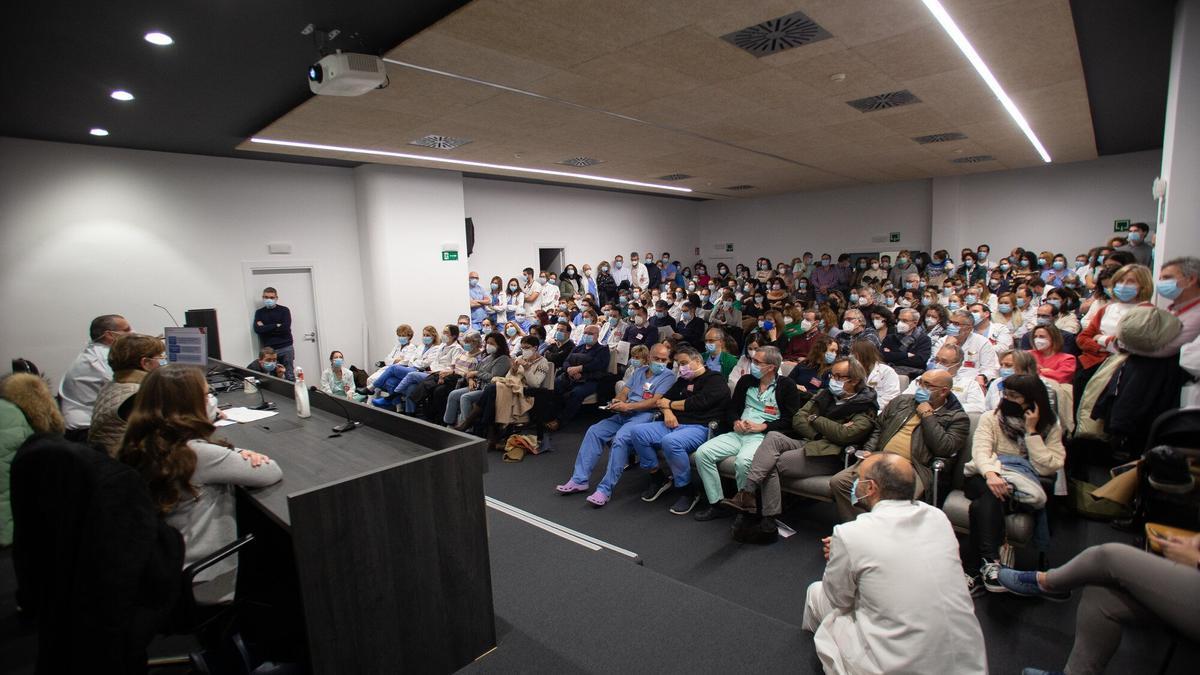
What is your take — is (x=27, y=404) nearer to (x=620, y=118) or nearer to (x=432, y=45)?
(x=432, y=45)

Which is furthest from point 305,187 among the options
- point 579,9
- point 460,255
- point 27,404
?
point 579,9

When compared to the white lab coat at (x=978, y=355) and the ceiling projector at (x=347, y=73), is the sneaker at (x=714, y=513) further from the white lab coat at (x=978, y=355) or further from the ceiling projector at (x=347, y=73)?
the ceiling projector at (x=347, y=73)

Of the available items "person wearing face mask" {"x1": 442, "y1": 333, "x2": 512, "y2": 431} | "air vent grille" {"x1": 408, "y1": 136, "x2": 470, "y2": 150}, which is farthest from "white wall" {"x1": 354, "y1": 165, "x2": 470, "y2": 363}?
"person wearing face mask" {"x1": 442, "y1": 333, "x2": 512, "y2": 431}

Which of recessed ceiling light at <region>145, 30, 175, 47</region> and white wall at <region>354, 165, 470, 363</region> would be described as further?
white wall at <region>354, 165, 470, 363</region>

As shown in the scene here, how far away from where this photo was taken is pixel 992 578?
2.65m

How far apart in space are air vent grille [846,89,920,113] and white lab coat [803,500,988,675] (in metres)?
4.42

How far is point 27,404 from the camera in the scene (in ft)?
9.61

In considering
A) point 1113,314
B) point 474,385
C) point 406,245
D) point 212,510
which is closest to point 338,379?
point 474,385

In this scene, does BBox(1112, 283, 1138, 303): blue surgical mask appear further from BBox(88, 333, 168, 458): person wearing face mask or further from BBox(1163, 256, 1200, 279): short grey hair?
BBox(88, 333, 168, 458): person wearing face mask

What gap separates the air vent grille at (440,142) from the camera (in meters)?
6.19

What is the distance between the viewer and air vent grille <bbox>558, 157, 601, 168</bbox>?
25.1 ft

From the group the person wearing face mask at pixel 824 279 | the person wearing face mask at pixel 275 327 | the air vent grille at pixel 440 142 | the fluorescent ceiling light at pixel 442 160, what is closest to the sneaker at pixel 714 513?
the air vent grille at pixel 440 142

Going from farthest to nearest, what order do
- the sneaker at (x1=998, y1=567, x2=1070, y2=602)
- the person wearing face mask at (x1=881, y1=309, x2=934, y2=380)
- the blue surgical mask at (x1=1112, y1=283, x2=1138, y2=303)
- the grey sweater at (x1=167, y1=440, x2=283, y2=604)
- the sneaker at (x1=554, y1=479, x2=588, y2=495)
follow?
1. the person wearing face mask at (x1=881, y1=309, x2=934, y2=380)
2. the sneaker at (x1=554, y1=479, x2=588, y2=495)
3. the blue surgical mask at (x1=1112, y1=283, x2=1138, y2=303)
4. the sneaker at (x1=998, y1=567, x2=1070, y2=602)
5. the grey sweater at (x1=167, y1=440, x2=283, y2=604)

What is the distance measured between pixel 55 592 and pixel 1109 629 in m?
3.31
